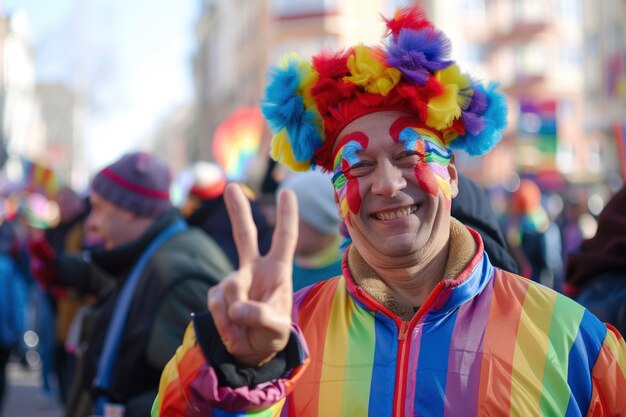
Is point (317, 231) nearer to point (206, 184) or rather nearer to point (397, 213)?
point (397, 213)

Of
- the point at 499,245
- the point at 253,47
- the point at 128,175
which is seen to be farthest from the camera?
the point at 253,47

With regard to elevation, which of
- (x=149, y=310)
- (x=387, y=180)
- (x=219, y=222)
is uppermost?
(x=387, y=180)

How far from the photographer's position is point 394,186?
2.56 metres

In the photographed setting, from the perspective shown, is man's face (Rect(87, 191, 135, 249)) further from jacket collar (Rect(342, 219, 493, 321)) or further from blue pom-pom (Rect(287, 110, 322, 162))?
jacket collar (Rect(342, 219, 493, 321))

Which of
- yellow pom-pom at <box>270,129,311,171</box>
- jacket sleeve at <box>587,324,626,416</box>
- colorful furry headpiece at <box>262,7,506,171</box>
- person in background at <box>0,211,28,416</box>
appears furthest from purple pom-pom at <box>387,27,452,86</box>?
person in background at <box>0,211,28,416</box>

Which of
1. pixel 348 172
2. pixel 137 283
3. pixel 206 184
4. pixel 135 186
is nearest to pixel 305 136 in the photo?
pixel 348 172

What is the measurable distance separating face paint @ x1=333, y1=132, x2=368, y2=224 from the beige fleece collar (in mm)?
144

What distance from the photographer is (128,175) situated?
4.38 m

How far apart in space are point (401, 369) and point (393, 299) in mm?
236

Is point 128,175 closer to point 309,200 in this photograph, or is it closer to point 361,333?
point 309,200

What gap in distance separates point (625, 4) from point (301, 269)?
2996cm

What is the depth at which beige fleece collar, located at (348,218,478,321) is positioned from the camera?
2547 millimetres

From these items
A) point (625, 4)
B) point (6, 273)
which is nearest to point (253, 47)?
point (625, 4)

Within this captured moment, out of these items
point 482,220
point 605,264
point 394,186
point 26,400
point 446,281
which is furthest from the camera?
point 26,400
